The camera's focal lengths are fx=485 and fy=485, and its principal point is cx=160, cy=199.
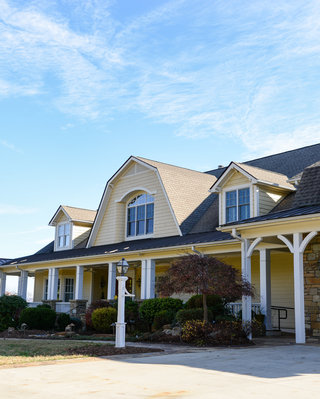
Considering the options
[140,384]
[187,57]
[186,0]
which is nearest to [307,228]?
[187,57]

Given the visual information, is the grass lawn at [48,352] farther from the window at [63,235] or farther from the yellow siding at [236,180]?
the window at [63,235]

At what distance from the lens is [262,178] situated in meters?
19.6

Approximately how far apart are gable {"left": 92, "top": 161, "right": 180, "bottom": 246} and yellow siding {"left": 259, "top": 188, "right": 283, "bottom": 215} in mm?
4965

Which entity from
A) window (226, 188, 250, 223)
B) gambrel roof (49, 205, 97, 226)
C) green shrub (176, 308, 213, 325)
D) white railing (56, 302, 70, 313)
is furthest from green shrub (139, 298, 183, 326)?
gambrel roof (49, 205, 97, 226)

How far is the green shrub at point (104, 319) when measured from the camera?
19219 mm

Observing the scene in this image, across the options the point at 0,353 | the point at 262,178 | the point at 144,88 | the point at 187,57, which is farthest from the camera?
the point at 262,178

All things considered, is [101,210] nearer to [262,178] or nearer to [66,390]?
[262,178]

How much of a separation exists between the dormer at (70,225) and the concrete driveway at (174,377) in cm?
2010

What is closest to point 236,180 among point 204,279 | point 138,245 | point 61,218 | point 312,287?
point 138,245

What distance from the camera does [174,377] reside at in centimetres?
745

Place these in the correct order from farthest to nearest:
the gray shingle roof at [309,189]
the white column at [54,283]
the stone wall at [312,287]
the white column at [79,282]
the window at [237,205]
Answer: the white column at [54,283]
the white column at [79,282]
the window at [237,205]
the gray shingle roof at [309,189]
the stone wall at [312,287]

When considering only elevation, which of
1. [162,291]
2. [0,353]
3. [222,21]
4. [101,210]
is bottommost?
[0,353]

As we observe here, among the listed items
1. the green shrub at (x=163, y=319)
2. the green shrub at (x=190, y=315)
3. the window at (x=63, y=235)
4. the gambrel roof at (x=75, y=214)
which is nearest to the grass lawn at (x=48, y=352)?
the green shrub at (x=190, y=315)

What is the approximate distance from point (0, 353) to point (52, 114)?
26.2 feet
